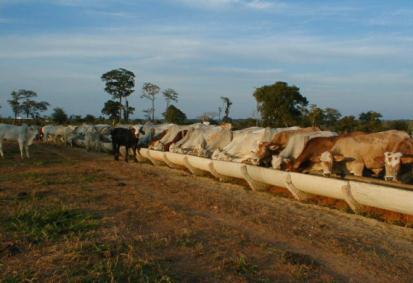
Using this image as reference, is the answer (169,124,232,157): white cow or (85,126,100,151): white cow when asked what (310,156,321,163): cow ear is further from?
(85,126,100,151): white cow

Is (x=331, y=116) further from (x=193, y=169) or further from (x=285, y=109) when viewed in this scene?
(x=193, y=169)

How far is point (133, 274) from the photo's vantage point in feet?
17.8

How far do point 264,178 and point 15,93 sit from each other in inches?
2543

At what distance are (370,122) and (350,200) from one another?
2650 centimetres

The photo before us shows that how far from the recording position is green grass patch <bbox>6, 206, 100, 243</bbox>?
7.01 metres

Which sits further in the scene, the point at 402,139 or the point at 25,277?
the point at 402,139

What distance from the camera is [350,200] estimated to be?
939cm

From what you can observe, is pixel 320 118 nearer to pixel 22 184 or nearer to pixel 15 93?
pixel 22 184

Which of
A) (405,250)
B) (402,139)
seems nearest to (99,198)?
(405,250)

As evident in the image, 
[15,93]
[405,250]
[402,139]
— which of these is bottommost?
[405,250]

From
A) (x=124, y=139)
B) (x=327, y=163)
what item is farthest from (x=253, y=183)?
(x=124, y=139)

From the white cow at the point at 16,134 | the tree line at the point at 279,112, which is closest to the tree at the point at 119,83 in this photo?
the tree line at the point at 279,112

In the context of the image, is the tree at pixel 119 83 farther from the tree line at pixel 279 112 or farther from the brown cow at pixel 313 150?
the brown cow at pixel 313 150

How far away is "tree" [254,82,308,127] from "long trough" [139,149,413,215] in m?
26.5
